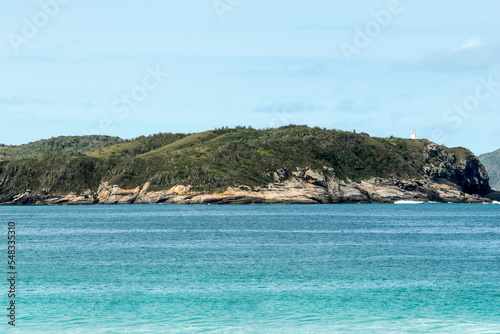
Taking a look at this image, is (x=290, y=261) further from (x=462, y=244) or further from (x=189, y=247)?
(x=462, y=244)

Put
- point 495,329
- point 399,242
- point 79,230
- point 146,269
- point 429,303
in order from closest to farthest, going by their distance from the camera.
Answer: point 495,329 < point 429,303 < point 146,269 < point 399,242 < point 79,230

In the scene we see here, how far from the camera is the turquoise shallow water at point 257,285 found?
35094 mm

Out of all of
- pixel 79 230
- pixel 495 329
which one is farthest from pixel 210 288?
pixel 79 230

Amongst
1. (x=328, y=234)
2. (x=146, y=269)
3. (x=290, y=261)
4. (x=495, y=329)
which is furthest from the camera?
(x=328, y=234)

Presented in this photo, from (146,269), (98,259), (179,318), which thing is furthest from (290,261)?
(179,318)

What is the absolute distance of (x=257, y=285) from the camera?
45844 millimetres

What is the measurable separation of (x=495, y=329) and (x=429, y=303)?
21.4ft

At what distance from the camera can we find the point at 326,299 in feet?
134

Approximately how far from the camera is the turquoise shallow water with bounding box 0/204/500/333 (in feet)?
115

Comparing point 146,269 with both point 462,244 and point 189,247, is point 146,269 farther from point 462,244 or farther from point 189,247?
point 462,244

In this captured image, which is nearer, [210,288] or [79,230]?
[210,288]

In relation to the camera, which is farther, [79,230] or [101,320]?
[79,230]

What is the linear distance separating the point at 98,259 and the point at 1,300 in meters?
20.3

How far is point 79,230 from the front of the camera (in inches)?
3883
